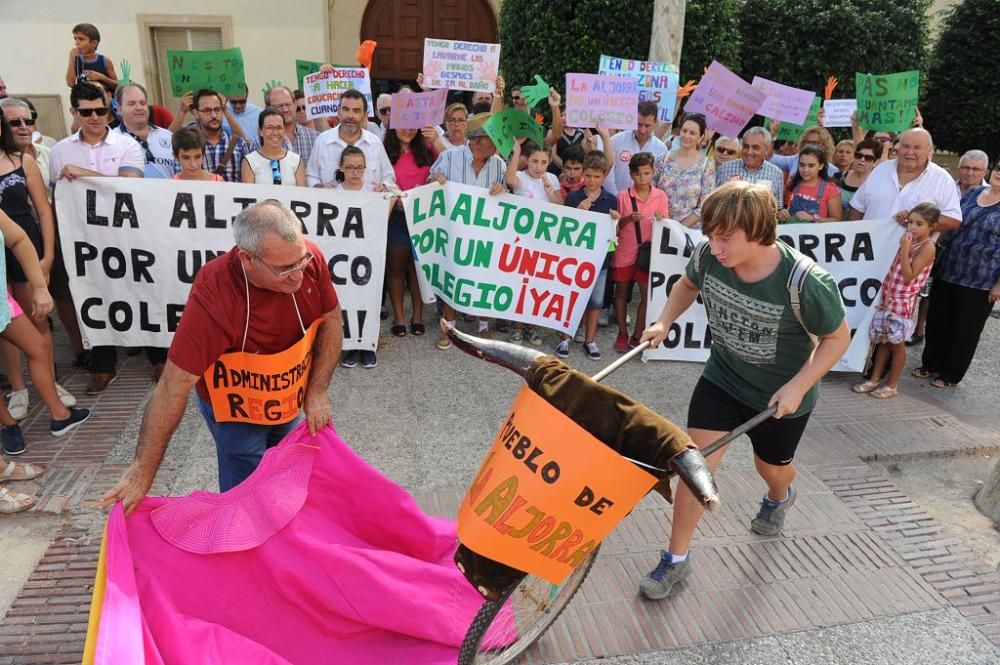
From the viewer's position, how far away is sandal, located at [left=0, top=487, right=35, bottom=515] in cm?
367

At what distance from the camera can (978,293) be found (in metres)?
5.59

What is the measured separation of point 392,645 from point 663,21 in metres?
9.18

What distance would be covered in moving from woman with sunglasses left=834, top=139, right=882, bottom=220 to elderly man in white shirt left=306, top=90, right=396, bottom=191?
4218 mm

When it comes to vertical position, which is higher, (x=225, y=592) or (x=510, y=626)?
(x=225, y=592)

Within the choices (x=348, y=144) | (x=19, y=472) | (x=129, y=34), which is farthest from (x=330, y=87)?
(x=129, y=34)

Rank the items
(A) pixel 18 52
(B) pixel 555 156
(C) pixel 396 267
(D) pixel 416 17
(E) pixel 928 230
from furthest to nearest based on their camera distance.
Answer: (D) pixel 416 17
(A) pixel 18 52
(B) pixel 555 156
(C) pixel 396 267
(E) pixel 928 230

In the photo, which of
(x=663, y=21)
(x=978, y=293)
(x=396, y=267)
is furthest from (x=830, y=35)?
(x=396, y=267)

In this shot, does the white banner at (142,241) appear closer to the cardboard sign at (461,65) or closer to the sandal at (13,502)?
the sandal at (13,502)

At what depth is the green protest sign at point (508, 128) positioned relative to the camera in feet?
19.0

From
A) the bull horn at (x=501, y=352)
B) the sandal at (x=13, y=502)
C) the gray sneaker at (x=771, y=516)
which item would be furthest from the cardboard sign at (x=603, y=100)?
the sandal at (x=13, y=502)

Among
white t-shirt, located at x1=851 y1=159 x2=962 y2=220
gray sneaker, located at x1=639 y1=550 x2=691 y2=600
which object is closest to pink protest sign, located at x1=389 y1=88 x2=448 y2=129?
white t-shirt, located at x1=851 y1=159 x2=962 y2=220

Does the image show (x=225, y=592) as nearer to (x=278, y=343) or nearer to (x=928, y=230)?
(x=278, y=343)

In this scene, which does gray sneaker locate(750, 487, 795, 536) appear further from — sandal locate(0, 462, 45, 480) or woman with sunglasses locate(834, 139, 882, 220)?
sandal locate(0, 462, 45, 480)

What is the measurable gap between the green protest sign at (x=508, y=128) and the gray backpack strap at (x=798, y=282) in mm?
3493
